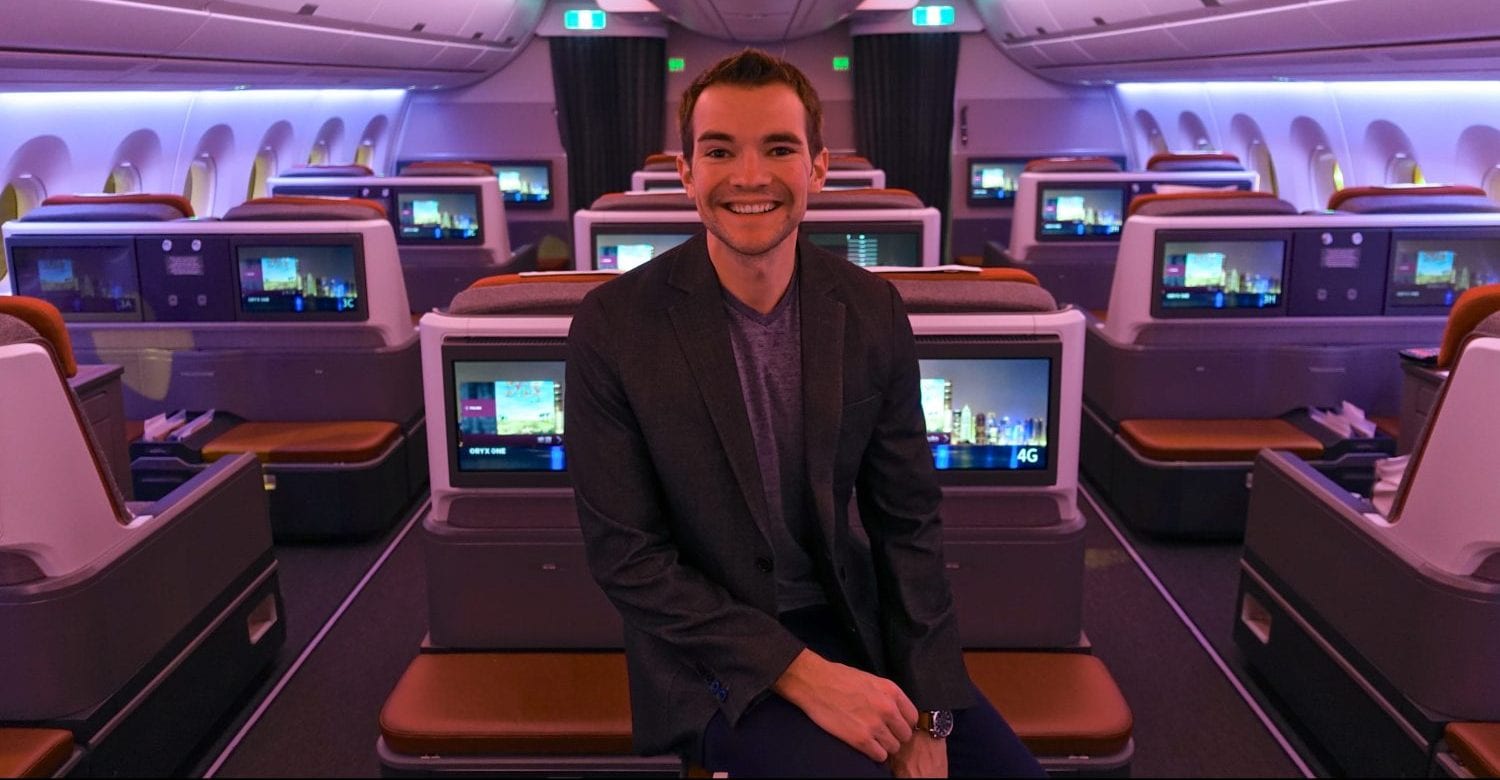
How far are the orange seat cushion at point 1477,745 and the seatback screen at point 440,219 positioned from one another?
666cm

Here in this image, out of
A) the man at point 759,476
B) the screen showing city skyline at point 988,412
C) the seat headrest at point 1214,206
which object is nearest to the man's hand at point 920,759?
the man at point 759,476

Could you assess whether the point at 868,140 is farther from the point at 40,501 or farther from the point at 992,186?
the point at 40,501

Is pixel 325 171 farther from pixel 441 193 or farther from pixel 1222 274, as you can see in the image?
pixel 1222 274

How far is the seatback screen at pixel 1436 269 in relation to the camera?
5.07m

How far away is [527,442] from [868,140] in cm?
1129

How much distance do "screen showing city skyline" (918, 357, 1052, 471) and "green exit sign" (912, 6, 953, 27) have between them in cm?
1086

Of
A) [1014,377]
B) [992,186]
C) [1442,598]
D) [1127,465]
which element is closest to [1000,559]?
[1014,377]

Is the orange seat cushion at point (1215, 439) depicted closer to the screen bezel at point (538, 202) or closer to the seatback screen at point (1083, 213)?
the seatback screen at point (1083, 213)

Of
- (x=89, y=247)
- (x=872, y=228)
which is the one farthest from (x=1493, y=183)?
(x=89, y=247)

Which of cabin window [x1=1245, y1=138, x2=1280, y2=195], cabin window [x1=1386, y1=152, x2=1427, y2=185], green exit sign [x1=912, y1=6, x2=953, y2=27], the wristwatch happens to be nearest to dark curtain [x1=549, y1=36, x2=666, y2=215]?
green exit sign [x1=912, y1=6, x2=953, y2=27]

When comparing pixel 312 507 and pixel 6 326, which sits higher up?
pixel 6 326

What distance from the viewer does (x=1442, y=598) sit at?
9.10ft

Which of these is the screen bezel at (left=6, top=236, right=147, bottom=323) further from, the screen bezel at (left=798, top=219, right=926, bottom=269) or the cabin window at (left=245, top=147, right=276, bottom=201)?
the cabin window at (left=245, top=147, right=276, bottom=201)

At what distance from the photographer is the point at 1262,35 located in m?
5.67
